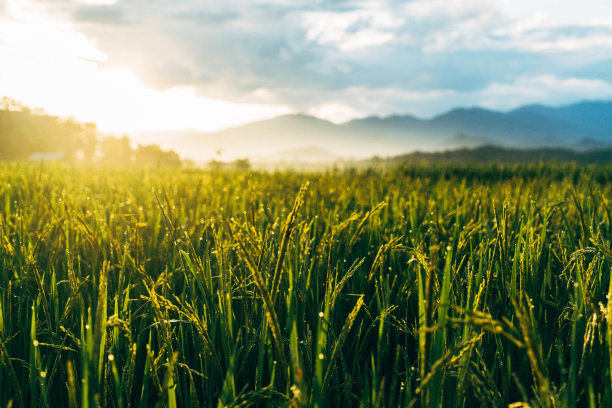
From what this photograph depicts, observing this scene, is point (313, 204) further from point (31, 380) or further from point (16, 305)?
point (31, 380)

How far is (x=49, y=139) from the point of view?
5847cm

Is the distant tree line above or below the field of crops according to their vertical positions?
above

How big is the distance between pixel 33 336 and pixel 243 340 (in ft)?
1.41

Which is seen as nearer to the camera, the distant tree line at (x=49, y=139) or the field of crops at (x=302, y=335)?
the field of crops at (x=302, y=335)

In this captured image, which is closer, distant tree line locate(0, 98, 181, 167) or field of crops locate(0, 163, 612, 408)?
field of crops locate(0, 163, 612, 408)

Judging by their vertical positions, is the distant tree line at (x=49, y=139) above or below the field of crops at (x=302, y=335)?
above

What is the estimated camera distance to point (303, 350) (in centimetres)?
84

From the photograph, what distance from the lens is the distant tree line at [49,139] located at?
52.7 metres

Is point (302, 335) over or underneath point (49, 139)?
underneath

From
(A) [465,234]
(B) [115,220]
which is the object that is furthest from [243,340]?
(B) [115,220]

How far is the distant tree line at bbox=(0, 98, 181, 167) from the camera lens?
173 ft

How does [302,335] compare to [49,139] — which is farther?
[49,139]

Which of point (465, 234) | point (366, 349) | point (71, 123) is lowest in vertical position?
point (366, 349)

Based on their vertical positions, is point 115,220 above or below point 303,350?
above
